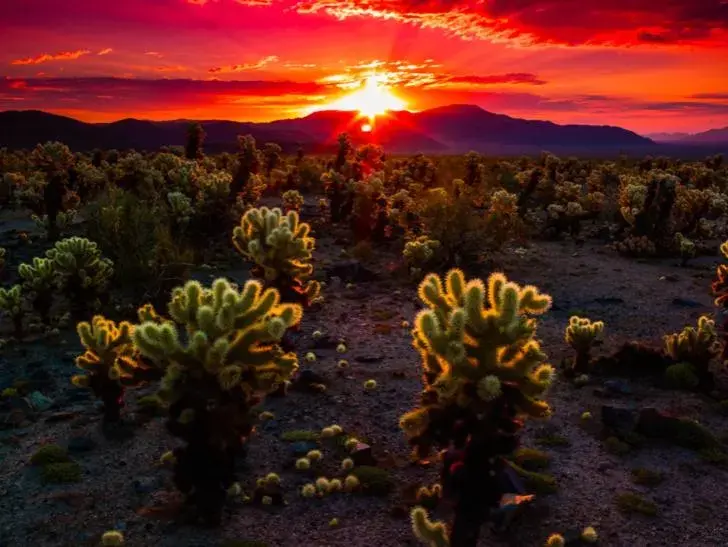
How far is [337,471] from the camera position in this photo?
747cm

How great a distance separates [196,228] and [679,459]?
13965 millimetres

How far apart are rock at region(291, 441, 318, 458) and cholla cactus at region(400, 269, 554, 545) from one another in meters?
2.36

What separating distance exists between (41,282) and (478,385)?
910cm

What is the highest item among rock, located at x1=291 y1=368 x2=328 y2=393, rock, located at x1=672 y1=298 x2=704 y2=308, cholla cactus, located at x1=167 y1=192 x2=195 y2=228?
cholla cactus, located at x1=167 y1=192 x2=195 y2=228

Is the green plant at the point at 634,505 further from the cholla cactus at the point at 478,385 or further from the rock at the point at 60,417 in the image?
the rock at the point at 60,417

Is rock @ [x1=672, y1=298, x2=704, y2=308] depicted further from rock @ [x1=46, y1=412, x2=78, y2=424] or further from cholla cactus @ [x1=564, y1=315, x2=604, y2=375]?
rock @ [x1=46, y1=412, x2=78, y2=424]

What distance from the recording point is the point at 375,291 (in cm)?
1508

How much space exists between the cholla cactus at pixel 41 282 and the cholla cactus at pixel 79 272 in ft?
0.45

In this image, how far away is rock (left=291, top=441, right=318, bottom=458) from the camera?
779cm

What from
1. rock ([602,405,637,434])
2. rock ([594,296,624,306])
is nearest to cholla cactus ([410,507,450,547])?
rock ([602,405,637,434])

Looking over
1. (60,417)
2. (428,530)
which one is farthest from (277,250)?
(428,530)

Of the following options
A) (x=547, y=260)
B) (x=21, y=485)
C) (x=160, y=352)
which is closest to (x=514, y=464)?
(x=160, y=352)

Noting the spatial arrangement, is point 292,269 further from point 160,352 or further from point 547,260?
point 547,260

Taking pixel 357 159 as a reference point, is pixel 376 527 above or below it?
below
